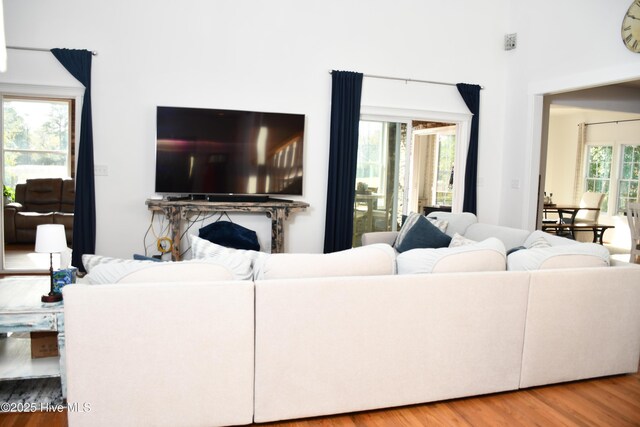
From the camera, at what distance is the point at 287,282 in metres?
2.12

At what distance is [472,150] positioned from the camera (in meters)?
6.20

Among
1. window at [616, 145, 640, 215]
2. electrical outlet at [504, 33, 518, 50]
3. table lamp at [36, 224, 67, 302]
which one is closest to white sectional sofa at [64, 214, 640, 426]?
table lamp at [36, 224, 67, 302]

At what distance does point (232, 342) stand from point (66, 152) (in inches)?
259

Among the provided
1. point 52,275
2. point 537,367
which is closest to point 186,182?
point 52,275

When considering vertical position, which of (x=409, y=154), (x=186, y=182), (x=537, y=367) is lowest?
(x=537, y=367)

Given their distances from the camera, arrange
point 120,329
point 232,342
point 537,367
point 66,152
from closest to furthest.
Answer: point 120,329
point 232,342
point 537,367
point 66,152

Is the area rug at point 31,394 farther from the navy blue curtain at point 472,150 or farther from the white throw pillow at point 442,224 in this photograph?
the navy blue curtain at point 472,150

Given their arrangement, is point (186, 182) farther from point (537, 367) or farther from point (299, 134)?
point (537, 367)

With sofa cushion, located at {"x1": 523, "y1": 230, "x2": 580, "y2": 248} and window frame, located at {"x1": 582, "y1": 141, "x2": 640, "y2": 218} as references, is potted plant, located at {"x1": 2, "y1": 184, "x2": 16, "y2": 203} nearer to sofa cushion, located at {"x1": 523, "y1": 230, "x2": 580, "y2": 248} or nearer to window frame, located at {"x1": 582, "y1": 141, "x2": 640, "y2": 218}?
sofa cushion, located at {"x1": 523, "y1": 230, "x2": 580, "y2": 248}

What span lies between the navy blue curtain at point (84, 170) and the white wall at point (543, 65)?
492 centimetres

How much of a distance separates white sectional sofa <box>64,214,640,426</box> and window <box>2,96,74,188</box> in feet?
20.4

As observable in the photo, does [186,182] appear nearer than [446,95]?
Yes

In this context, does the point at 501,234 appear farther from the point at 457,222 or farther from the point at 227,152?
the point at 227,152

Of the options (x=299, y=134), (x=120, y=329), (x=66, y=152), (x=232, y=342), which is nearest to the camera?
(x=120, y=329)
